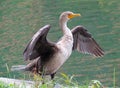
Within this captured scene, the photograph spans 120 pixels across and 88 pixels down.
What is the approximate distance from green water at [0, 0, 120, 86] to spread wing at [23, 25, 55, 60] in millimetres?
5110

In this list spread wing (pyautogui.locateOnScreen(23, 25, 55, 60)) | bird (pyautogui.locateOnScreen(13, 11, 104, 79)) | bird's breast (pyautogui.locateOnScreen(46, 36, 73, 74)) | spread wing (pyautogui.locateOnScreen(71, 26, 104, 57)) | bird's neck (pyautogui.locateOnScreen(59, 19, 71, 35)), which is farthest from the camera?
spread wing (pyautogui.locateOnScreen(71, 26, 104, 57))

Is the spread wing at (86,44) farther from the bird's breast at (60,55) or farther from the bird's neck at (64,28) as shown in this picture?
the bird's breast at (60,55)

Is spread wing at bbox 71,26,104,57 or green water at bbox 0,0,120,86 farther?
green water at bbox 0,0,120,86

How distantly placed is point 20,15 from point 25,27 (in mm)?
3821

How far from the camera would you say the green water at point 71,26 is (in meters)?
18.5

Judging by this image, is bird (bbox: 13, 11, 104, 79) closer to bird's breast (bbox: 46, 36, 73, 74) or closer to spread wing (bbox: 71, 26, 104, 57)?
bird's breast (bbox: 46, 36, 73, 74)

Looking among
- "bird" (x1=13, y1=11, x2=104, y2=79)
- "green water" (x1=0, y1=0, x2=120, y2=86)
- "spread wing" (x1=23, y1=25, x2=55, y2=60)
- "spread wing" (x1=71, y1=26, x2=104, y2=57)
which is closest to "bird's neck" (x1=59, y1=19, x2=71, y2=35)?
"bird" (x1=13, y1=11, x2=104, y2=79)

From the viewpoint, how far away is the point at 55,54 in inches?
431

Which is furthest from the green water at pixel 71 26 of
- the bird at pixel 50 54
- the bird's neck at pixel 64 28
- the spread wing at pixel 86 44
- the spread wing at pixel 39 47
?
the spread wing at pixel 39 47

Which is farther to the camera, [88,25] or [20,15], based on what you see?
[20,15]

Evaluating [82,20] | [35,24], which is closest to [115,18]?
[82,20]

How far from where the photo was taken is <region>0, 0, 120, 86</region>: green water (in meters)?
18.5

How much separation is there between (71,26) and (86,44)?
48.5ft

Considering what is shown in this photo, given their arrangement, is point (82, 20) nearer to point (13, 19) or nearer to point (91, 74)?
point (13, 19)
